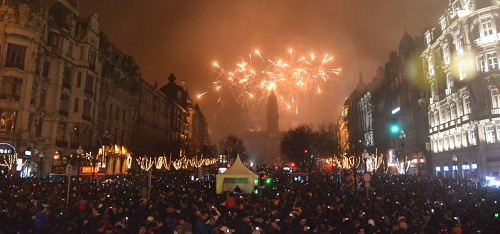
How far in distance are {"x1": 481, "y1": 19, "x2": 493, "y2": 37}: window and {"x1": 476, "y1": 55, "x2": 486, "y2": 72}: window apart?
2.83 metres

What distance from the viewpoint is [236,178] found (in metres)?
32.5

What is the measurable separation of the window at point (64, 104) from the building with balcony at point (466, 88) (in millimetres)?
47843

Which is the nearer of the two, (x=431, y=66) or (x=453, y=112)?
(x=453, y=112)

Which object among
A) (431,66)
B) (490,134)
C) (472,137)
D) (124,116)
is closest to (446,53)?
(431,66)

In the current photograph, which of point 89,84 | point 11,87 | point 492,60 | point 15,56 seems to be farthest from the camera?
point 89,84

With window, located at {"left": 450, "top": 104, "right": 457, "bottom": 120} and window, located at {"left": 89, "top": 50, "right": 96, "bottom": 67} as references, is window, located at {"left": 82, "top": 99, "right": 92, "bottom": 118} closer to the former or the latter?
window, located at {"left": 89, "top": 50, "right": 96, "bottom": 67}

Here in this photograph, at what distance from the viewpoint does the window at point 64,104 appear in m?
46.8

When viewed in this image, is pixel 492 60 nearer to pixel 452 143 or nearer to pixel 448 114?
pixel 448 114

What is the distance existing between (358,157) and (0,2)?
79.4 meters

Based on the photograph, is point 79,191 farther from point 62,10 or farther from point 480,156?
point 480,156

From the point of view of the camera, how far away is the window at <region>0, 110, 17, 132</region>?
39.2 meters

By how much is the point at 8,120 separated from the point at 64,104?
8462 mm

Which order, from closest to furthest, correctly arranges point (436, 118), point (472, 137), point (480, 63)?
point (480, 63)
point (472, 137)
point (436, 118)

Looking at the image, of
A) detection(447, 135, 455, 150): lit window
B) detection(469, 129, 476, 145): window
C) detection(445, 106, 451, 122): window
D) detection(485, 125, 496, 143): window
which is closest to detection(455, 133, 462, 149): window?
detection(447, 135, 455, 150): lit window
